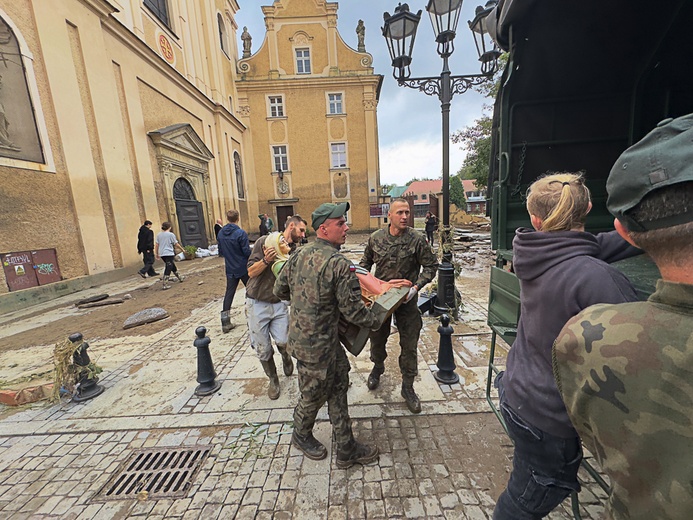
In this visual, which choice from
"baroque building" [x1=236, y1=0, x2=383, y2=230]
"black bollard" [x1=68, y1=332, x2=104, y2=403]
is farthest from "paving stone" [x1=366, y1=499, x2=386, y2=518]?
"baroque building" [x1=236, y1=0, x2=383, y2=230]

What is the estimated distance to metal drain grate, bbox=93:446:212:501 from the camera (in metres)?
2.16

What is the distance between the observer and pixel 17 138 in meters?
6.81

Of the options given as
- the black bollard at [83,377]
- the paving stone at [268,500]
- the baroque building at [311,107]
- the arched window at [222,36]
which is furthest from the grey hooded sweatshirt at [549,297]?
the arched window at [222,36]

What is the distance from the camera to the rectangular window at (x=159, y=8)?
11.5 m

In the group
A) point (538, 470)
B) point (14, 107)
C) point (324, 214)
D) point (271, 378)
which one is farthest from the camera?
point (14, 107)

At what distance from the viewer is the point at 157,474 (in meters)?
2.30

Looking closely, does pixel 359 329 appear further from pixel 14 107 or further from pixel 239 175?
pixel 239 175

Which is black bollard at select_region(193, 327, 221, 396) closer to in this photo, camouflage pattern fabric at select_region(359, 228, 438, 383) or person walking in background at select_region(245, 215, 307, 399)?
person walking in background at select_region(245, 215, 307, 399)

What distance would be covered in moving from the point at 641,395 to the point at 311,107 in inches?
916

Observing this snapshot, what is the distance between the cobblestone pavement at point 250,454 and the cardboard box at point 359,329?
0.94 meters

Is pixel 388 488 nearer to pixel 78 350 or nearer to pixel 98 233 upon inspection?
pixel 78 350

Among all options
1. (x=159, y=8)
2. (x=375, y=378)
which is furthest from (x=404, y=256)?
(x=159, y=8)

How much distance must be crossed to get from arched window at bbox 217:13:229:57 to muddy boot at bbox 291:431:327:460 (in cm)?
2253

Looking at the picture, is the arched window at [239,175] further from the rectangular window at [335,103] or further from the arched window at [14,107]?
the arched window at [14,107]
